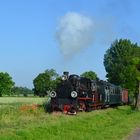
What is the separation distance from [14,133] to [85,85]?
19745mm

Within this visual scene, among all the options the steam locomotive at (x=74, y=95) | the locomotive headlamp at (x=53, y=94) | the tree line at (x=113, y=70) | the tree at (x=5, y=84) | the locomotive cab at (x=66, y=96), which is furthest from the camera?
the tree at (x=5, y=84)

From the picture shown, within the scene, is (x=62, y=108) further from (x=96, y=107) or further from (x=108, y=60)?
(x=108, y=60)

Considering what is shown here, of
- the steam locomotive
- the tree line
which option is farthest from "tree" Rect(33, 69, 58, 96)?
the steam locomotive

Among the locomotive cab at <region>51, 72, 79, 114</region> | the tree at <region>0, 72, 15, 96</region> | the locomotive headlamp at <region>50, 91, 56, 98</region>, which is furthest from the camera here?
the tree at <region>0, 72, 15, 96</region>

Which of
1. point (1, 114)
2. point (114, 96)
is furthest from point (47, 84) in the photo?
point (1, 114)

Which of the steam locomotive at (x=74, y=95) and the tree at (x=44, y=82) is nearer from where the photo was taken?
the steam locomotive at (x=74, y=95)

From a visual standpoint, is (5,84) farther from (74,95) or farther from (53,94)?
(74,95)

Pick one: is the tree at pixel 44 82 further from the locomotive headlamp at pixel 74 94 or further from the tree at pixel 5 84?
the locomotive headlamp at pixel 74 94

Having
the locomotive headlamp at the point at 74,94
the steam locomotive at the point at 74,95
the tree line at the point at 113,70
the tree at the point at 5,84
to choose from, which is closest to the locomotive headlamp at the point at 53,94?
the steam locomotive at the point at 74,95

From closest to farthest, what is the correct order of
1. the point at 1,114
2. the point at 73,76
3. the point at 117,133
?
1. the point at 117,133
2. the point at 1,114
3. the point at 73,76

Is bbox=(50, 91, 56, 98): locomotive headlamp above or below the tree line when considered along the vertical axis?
below

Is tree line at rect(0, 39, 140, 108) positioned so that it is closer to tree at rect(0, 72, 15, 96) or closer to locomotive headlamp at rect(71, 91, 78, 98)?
tree at rect(0, 72, 15, 96)

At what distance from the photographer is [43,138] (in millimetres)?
17266

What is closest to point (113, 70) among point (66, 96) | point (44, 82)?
point (44, 82)
